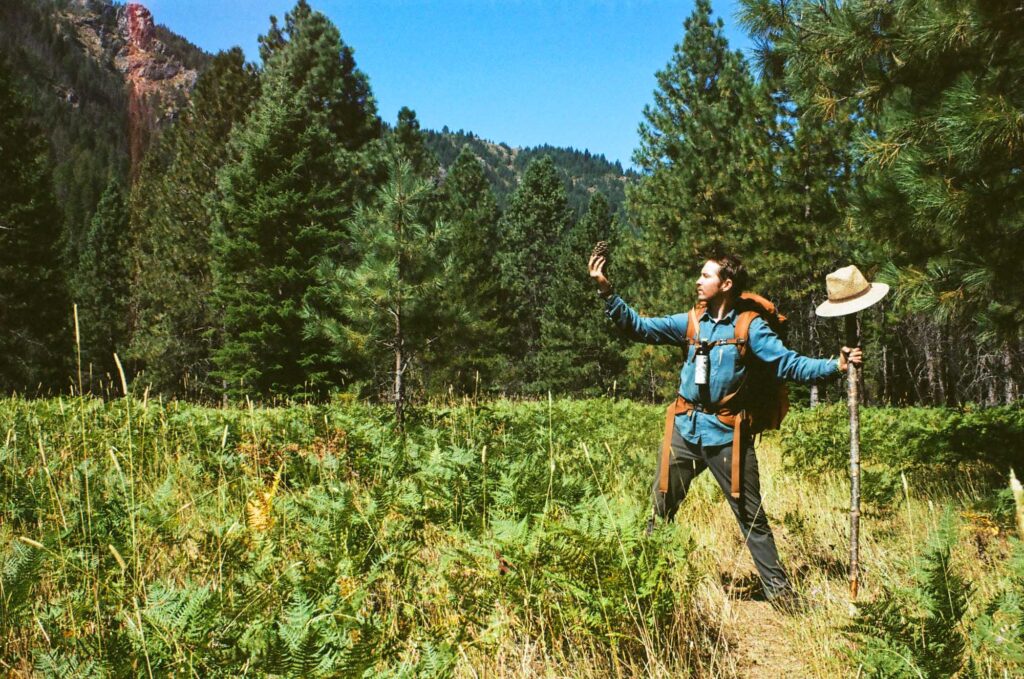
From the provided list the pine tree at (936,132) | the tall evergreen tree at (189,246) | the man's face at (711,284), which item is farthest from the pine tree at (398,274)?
the tall evergreen tree at (189,246)

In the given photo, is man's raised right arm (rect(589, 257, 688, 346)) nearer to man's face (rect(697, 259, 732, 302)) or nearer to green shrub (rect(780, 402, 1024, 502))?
man's face (rect(697, 259, 732, 302))

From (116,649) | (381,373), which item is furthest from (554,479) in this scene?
(381,373)

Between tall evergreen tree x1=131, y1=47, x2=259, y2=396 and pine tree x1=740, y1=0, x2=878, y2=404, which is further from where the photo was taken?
tall evergreen tree x1=131, y1=47, x2=259, y2=396

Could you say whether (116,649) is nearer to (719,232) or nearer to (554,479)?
(554,479)

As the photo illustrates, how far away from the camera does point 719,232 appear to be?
1817cm

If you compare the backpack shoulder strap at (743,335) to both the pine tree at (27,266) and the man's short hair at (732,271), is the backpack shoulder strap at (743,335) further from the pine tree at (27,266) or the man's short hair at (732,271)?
the pine tree at (27,266)

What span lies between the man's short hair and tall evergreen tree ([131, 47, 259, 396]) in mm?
25121

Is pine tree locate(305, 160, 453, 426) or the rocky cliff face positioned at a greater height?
the rocky cliff face

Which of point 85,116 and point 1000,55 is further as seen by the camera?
point 85,116

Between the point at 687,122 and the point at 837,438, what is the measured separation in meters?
14.7

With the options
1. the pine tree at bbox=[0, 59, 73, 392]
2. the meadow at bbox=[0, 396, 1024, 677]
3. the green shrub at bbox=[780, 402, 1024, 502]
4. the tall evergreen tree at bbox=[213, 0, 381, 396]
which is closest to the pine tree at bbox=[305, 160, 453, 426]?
the tall evergreen tree at bbox=[213, 0, 381, 396]

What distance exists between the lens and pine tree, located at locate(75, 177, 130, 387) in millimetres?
35594

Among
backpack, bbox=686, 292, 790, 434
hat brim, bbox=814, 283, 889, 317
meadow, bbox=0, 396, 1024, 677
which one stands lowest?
meadow, bbox=0, 396, 1024, 677

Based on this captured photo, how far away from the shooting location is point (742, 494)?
3.42 meters
